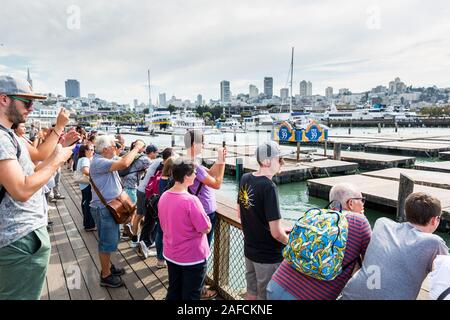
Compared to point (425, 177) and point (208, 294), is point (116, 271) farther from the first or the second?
point (425, 177)

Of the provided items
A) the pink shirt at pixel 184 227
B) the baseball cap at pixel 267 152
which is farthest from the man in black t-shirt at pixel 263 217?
the pink shirt at pixel 184 227

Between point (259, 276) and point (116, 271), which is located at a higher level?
point (259, 276)

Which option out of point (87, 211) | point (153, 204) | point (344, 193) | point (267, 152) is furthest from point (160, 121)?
point (344, 193)

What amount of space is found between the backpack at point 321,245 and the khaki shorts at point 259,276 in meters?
0.59

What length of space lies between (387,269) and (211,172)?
6.07ft

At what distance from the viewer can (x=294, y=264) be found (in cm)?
193

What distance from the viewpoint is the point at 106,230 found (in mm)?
3482

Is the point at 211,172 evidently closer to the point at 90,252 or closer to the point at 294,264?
the point at 294,264

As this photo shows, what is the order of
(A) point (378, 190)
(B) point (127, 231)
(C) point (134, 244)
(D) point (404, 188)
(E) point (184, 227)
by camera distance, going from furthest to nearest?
1. (A) point (378, 190)
2. (D) point (404, 188)
3. (B) point (127, 231)
4. (C) point (134, 244)
5. (E) point (184, 227)

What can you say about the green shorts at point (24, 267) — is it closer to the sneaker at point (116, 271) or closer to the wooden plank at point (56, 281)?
the wooden plank at point (56, 281)

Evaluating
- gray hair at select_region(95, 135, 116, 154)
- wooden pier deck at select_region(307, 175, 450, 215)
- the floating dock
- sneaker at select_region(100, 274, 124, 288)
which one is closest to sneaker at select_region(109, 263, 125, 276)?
sneaker at select_region(100, 274, 124, 288)

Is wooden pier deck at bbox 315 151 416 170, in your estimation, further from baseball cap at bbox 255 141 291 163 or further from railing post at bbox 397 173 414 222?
baseball cap at bbox 255 141 291 163

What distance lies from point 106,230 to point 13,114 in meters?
1.91

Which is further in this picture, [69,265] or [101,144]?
[69,265]
